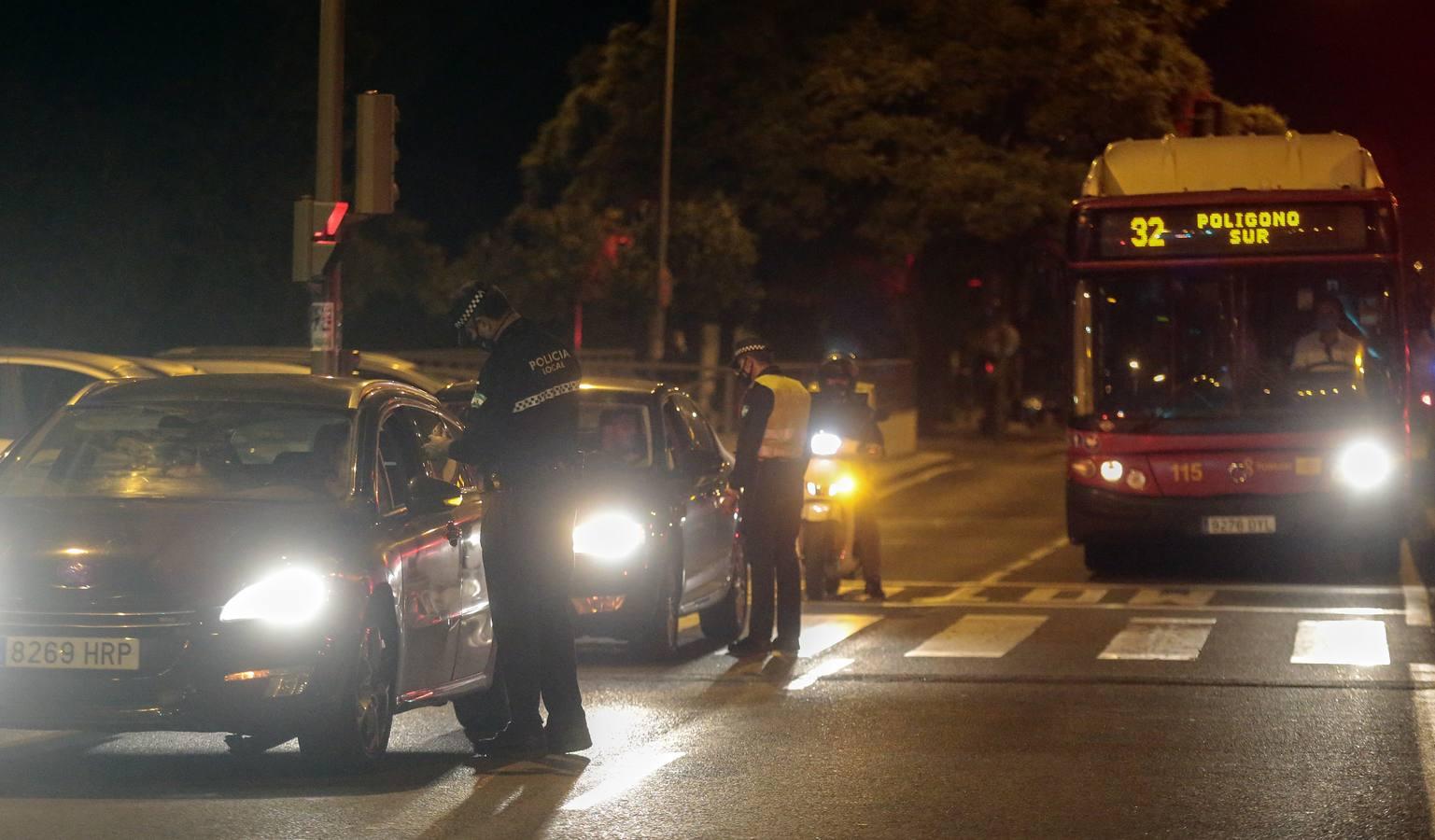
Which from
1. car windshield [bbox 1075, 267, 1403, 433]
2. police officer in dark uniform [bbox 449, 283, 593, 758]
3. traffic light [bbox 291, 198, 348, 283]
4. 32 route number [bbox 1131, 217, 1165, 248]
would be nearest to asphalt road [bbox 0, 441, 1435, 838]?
police officer in dark uniform [bbox 449, 283, 593, 758]

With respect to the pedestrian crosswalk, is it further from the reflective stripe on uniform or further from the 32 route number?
the reflective stripe on uniform

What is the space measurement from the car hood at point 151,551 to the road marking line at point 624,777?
46.4 inches

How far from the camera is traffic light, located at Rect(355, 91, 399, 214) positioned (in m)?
15.6

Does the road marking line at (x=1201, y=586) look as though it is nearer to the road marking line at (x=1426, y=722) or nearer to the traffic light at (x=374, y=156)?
the road marking line at (x=1426, y=722)

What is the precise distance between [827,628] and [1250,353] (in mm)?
4931

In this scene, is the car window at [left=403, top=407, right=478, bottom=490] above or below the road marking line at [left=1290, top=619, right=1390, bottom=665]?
above

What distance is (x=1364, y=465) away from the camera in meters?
18.0

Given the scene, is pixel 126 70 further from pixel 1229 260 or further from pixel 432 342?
pixel 1229 260

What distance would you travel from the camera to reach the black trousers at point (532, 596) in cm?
903

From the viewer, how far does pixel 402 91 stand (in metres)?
36.5

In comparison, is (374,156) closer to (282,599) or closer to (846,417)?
(846,417)

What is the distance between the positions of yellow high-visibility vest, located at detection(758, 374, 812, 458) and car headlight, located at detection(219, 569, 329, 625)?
507 cm

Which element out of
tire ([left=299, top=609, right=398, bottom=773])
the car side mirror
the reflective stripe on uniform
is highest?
the reflective stripe on uniform

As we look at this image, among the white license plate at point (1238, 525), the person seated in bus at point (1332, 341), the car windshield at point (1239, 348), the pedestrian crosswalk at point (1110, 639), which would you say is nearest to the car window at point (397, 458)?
the pedestrian crosswalk at point (1110, 639)
